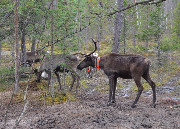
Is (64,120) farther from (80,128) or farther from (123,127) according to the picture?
(123,127)

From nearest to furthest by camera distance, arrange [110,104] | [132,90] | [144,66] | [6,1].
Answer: [6,1] → [144,66] → [110,104] → [132,90]

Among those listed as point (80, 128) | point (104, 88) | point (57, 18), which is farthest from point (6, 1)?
point (104, 88)

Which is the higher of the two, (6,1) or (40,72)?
(6,1)

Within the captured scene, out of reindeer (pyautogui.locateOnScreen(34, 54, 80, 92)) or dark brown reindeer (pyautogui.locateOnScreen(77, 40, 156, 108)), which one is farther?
reindeer (pyautogui.locateOnScreen(34, 54, 80, 92))

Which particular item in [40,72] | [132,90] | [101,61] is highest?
[101,61]

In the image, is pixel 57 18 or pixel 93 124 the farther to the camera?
pixel 57 18

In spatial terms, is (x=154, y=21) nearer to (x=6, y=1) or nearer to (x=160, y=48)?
(x=160, y=48)

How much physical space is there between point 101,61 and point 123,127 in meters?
4.61

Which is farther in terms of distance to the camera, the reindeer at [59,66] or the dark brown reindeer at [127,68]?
the reindeer at [59,66]

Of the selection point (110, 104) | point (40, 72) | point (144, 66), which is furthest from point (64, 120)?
point (40, 72)

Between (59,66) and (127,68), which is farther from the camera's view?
(59,66)

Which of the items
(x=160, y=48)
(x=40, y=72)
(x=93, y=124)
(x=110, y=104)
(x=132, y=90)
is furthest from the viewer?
(x=160, y=48)

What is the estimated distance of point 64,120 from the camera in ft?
20.1

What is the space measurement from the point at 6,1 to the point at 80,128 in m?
5.01
